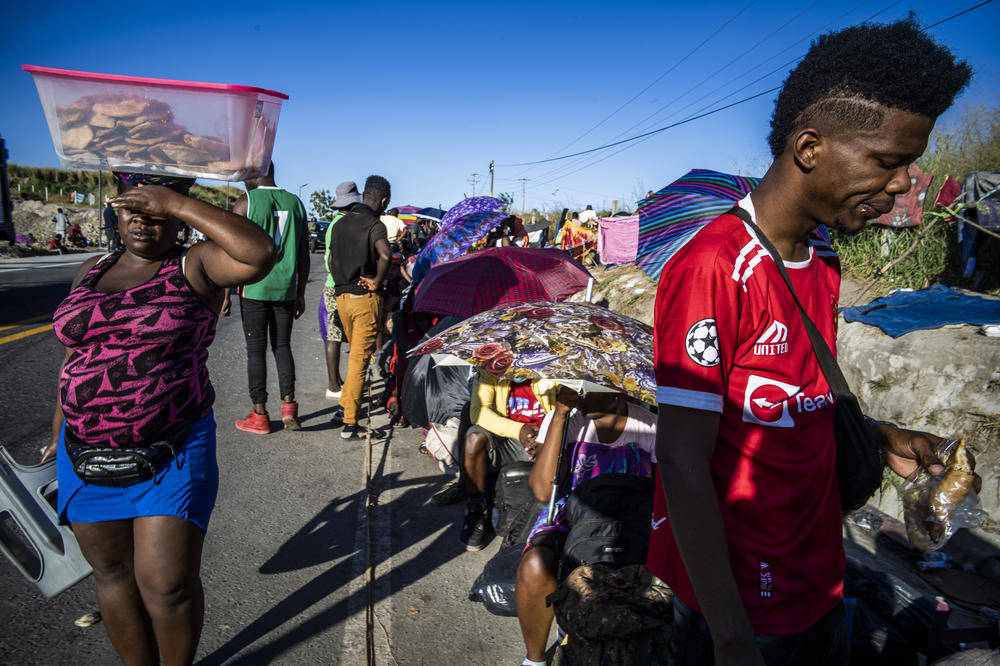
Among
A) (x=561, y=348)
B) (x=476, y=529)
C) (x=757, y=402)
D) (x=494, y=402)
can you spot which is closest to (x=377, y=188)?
(x=494, y=402)

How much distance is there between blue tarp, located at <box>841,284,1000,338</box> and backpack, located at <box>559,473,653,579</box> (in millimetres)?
3499

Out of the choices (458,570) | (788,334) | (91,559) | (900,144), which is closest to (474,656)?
(458,570)

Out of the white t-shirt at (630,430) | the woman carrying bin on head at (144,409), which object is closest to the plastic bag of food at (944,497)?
the white t-shirt at (630,430)

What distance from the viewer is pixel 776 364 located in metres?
1.31

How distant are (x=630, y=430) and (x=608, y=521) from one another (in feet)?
2.33

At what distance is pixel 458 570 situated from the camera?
352 cm

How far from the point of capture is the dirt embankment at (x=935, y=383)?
400 cm

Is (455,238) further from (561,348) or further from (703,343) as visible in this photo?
(703,343)

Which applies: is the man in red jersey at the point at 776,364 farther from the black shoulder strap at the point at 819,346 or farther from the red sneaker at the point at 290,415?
the red sneaker at the point at 290,415

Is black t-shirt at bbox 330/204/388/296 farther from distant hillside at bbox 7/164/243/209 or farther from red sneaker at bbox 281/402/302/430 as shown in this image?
Result: distant hillside at bbox 7/164/243/209

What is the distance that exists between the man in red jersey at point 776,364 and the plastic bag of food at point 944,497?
453 mm

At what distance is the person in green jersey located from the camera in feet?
16.6

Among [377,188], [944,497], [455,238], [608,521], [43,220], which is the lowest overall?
[608,521]

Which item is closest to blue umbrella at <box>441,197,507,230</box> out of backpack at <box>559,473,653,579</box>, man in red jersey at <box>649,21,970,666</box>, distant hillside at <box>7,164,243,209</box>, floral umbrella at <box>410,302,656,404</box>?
floral umbrella at <box>410,302,656,404</box>
